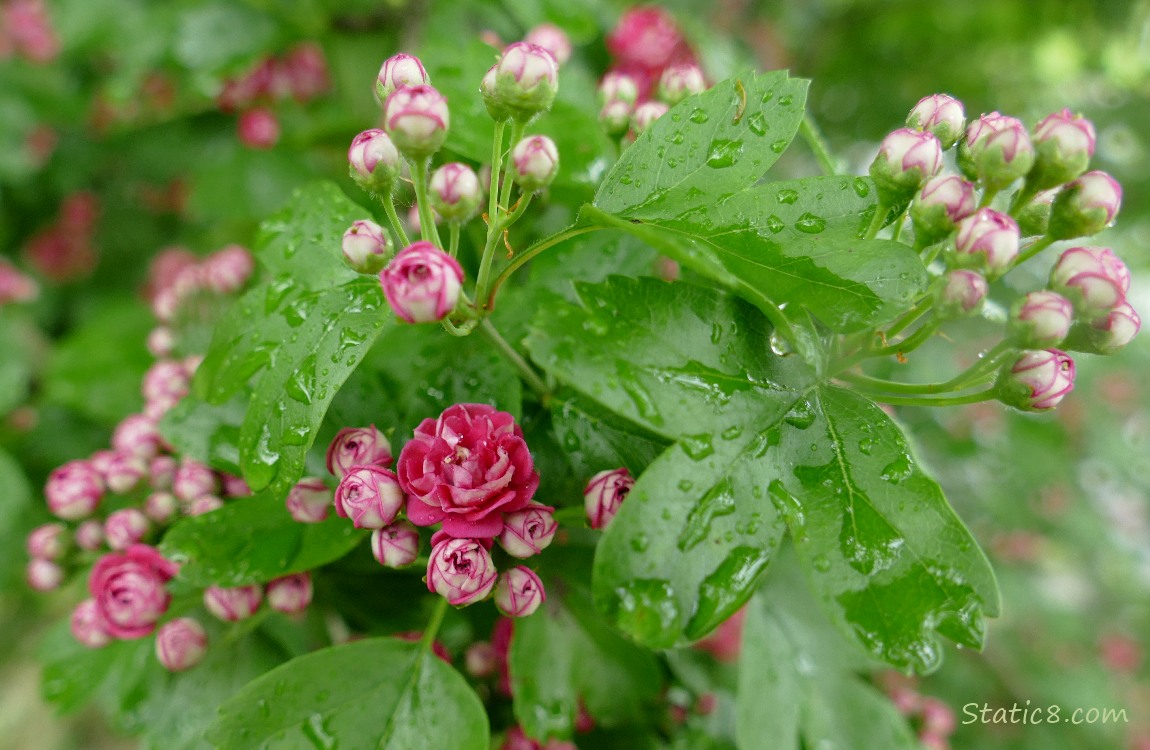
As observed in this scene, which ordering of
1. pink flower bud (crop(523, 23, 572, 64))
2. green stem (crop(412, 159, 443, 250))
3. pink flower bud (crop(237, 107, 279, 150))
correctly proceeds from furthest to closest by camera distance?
pink flower bud (crop(237, 107, 279, 150)) → pink flower bud (crop(523, 23, 572, 64)) → green stem (crop(412, 159, 443, 250))

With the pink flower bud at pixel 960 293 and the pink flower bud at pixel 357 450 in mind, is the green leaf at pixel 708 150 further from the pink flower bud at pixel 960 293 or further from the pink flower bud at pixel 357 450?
the pink flower bud at pixel 357 450

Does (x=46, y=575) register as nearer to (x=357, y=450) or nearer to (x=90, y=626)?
(x=90, y=626)

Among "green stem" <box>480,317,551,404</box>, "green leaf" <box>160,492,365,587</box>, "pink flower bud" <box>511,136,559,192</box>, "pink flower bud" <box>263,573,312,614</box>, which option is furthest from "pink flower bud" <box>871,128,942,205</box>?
"pink flower bud" <box>263,573,312,614</box>

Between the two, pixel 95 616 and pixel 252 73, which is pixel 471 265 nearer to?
pixel 95 616

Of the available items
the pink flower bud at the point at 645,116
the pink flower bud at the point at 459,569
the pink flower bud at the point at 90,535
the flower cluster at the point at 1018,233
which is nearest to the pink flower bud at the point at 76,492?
the pink flower bud at the point at 90,535

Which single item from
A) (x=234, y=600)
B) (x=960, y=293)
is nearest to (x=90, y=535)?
(x=234, y=600)

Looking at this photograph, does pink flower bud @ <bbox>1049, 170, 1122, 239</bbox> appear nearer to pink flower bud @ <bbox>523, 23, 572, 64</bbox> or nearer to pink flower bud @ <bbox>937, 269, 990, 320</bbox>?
pink flower bud @ <bbox>937, 269, 990, 320</bbox>

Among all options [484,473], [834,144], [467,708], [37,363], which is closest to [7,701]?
[37,363]
